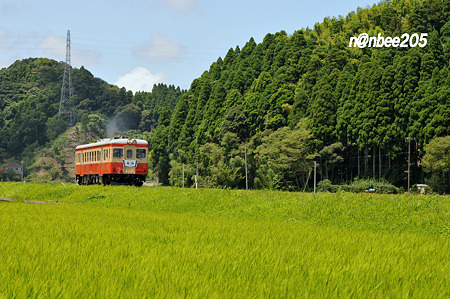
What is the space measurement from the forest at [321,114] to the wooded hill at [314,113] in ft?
0.37

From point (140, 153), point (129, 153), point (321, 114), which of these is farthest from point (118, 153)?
point (321, 114)

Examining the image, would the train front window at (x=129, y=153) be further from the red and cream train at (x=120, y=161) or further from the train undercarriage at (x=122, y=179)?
the train undercarriage at (x=122, y=179)

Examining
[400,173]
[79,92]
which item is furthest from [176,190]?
[79,92]

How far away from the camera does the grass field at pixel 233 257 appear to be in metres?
4.72

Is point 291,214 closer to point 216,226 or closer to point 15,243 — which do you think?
point 216,226

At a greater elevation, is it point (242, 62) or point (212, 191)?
point (242, 62)

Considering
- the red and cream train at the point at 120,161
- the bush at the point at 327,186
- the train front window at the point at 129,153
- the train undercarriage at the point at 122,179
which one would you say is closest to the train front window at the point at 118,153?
the red and cream train at the point at 120,161

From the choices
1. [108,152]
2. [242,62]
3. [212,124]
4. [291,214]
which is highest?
[242,62]

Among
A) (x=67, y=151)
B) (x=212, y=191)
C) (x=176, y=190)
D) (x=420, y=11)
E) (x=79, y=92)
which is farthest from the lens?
(x=79, y=92)

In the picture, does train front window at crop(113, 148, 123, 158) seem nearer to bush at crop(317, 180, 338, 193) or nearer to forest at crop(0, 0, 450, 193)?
forest at crop(0, 0, 450, 193)

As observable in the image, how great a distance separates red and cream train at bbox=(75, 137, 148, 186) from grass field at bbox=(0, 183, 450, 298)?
1663 centimetres

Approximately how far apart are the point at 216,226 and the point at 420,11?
196 feet

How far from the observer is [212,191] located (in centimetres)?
1966

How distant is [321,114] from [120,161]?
23.5 m
